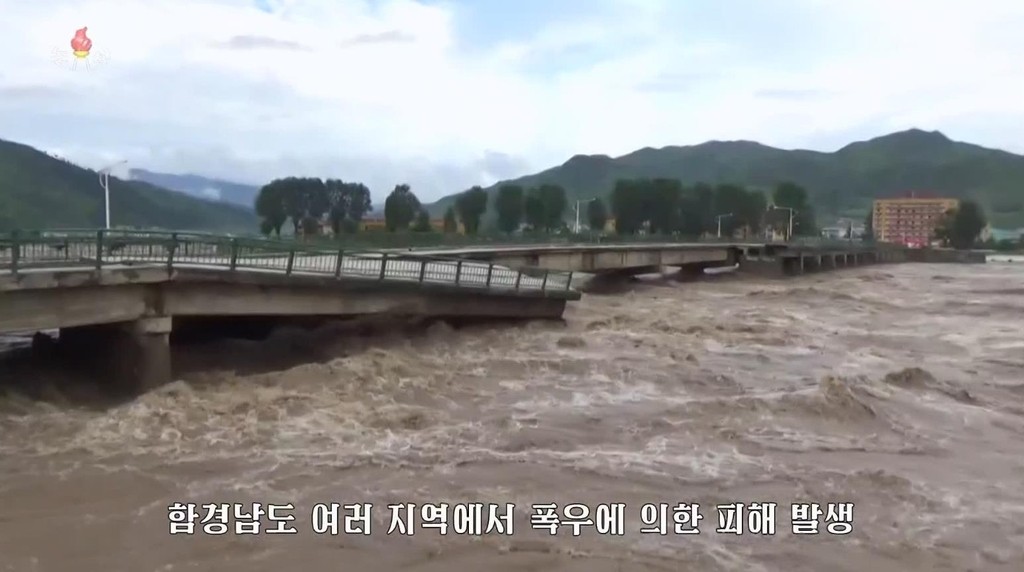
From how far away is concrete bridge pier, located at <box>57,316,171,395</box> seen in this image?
19297 millimetres

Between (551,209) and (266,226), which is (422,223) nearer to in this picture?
(266,226)

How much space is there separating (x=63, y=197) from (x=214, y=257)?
1340 inches

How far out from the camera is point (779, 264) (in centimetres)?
9144

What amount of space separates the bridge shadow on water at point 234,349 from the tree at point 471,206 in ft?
323

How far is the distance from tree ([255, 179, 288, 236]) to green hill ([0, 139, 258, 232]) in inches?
756

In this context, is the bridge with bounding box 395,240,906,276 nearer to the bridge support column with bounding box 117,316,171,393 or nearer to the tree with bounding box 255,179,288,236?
the bridge support column with bounding box 117,316,171,393

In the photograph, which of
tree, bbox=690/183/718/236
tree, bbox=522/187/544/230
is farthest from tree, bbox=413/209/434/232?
tree, bbox=690/183/718/236

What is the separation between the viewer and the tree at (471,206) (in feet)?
426

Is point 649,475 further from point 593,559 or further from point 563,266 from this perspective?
point 563,266

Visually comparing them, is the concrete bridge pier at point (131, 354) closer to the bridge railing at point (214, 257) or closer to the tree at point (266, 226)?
the bridge railing at point (214, 257)

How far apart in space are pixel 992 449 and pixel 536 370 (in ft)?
35.1

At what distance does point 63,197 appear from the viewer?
51438 millimetres

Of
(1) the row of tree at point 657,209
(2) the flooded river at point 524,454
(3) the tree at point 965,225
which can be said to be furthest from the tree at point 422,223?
(3) the tree at point 965,225

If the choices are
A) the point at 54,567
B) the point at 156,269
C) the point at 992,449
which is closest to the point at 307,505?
the point at 54,567
